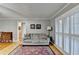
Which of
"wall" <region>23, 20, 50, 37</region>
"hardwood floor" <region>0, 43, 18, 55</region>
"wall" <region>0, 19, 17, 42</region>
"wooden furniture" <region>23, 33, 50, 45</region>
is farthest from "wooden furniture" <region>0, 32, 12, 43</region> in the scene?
"hardwood floor" <region>0, 43, 18, 55</region>

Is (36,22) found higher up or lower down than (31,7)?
lower down

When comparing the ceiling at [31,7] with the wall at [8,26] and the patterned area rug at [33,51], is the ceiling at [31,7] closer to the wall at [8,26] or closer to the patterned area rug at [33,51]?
the patterned area rug at [33,51]

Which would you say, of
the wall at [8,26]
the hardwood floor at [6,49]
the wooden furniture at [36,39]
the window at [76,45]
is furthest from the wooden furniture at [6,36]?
the window at [76,45]

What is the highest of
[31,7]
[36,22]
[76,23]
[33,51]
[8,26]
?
[31,7]

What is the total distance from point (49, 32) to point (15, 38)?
3.09m

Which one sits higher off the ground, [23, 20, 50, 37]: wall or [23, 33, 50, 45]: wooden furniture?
[23, 20, 50, 37]: wall

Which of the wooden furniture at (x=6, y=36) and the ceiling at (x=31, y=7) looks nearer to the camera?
the ceiling at (x=31, y=7)

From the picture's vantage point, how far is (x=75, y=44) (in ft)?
15.9

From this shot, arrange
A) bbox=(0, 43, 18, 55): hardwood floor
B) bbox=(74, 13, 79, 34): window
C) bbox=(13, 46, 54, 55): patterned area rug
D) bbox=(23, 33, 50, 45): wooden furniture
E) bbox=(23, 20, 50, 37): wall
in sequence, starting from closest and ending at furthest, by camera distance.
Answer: bbox=(74, 13, 79, 34): window
bbox=(0, 43, 18, 55): hardwood floor
bbox=(13, 46, 54, 55): patterned area rug
bbox=(23, 33, 50, 45): wooden furniture
bbox=(23, 20, 50, 37): wall

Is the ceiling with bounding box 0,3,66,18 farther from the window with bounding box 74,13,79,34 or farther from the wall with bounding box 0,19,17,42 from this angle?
the wall with bounding box 0,19,17,42

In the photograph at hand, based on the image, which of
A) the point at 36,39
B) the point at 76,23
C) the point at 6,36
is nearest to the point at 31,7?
the point at 76,23

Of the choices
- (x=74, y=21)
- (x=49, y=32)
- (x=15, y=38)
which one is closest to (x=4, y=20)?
(x=15, y=38)

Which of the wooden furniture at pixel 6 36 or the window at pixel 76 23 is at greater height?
the window at pixel 76 23

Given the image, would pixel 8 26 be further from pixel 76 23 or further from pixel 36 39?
pixel 76 23
